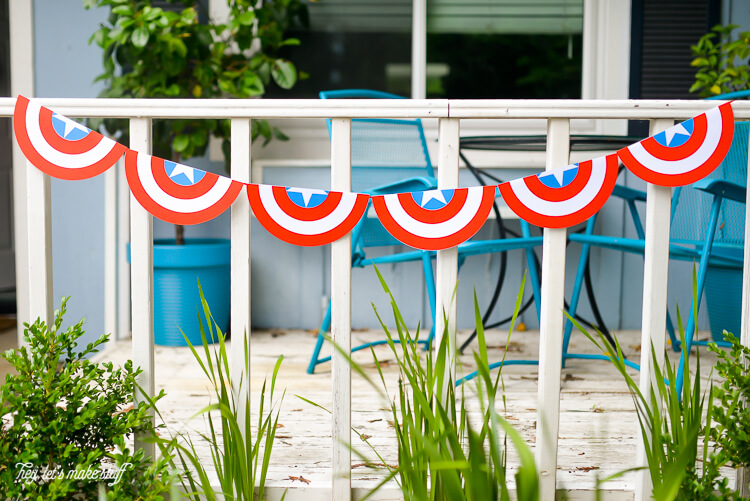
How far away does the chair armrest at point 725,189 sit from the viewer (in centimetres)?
164

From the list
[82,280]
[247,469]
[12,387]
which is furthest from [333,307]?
[82,280]

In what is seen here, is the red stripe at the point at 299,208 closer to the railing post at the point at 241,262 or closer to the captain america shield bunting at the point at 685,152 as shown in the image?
the railing post at the point at 241,262

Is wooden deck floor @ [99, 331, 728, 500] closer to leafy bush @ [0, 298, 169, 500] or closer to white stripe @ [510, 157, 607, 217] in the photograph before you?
leafy bush @ [0, 298, 169, 500]

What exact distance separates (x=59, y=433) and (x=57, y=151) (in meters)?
0.53

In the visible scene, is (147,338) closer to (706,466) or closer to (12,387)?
(12,387)

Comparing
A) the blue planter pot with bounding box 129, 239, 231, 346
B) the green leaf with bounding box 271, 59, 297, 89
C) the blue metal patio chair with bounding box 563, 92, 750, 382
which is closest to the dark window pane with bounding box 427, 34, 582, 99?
the green leaf with bounding box 271, 59, 297, 89

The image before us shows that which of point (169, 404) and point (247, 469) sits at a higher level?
point (247, 469)

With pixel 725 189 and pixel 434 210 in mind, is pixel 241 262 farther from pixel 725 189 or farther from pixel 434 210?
pixel 725 189

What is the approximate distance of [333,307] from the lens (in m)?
1.26

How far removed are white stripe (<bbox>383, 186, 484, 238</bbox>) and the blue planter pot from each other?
58.6 inches

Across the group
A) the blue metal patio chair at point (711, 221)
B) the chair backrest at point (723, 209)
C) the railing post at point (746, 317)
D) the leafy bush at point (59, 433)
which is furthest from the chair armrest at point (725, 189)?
the leafy bush at point (59, 433)

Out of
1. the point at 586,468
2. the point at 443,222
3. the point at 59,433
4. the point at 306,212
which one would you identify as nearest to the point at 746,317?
the point at 586,468

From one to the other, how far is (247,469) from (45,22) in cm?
250

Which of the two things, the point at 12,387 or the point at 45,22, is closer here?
the point at 12,387
